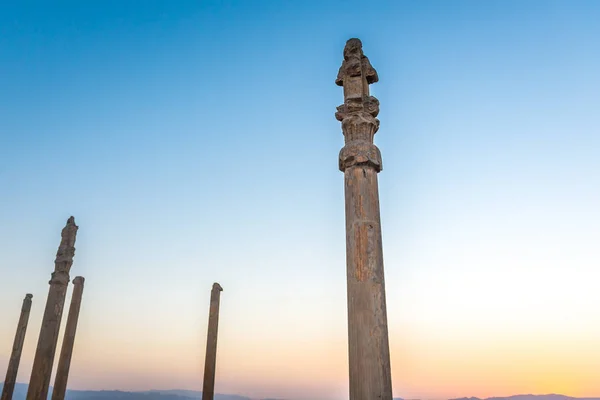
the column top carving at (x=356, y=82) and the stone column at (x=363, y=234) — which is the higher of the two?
the column top carving at (x=356, y=82)

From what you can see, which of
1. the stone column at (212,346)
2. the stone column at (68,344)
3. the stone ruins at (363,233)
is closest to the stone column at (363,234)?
Result: the stone ruins at (363,233)

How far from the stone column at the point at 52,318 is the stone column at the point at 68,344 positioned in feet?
14.7

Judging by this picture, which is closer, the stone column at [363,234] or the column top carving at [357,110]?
the stone column at [363,234]

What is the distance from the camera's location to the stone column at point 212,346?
16.6 meters

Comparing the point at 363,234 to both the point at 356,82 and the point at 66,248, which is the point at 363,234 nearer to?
the point at 356,82

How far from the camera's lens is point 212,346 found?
17375 millimetres

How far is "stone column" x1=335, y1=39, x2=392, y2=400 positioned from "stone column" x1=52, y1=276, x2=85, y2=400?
14.0 metres

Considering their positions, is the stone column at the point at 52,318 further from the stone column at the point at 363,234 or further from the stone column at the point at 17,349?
the stone column at the point at 17,349

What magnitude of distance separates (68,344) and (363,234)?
14.8m

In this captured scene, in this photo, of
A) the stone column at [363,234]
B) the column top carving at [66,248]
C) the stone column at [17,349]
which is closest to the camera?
the stone column at [363,234]

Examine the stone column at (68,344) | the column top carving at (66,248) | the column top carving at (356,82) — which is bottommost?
the stone column at (68,344)

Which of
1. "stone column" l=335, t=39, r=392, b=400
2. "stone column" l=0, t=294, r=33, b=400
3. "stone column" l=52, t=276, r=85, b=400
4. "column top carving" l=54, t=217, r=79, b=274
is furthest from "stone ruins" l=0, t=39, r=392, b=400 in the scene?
"stone column" l=0, t=294, r=33, b=400

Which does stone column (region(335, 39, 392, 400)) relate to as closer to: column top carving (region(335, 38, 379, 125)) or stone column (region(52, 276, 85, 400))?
column top carving (region(335, 38, 379, 125))

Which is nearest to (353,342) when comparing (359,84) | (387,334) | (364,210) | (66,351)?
(387,334)
